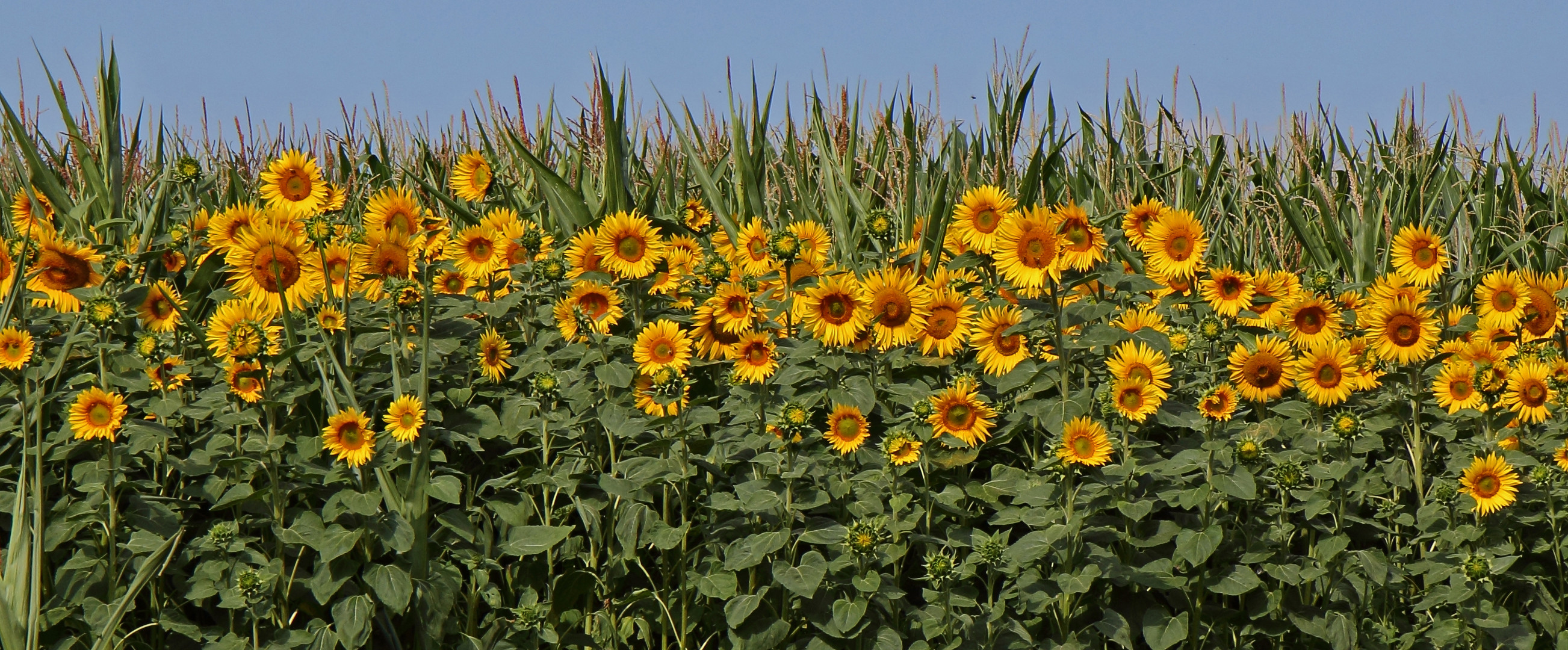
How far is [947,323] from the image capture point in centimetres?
300

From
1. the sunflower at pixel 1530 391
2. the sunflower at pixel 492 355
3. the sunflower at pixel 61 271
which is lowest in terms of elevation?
the sunflower at pixel 1530 391

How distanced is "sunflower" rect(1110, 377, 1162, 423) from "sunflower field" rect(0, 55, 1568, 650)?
0.04 feet

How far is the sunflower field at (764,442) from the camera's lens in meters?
2.69

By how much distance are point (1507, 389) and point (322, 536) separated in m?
2.68

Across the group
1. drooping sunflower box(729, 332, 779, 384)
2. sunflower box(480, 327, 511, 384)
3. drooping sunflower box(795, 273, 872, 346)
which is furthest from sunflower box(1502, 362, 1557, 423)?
sunflower box(480, 327, 511, 384)

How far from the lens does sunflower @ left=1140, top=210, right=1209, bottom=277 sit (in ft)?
9.48

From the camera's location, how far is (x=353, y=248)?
2949 mm

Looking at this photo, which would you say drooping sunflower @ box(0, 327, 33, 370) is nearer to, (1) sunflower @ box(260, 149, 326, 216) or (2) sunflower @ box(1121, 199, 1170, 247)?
(1) sunflower @ box(260, 149, 326, 216)

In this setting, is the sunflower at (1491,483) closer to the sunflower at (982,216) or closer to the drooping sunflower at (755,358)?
the sunflower at (982,216)

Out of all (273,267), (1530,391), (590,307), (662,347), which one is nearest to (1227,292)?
(1530,391)

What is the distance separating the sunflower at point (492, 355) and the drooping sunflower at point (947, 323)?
3.36ft

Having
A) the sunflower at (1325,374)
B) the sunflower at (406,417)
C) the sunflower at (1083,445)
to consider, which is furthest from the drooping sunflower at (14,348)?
the sunflower at (1325,374)

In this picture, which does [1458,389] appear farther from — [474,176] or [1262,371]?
[474,176]

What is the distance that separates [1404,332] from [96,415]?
296 cm
